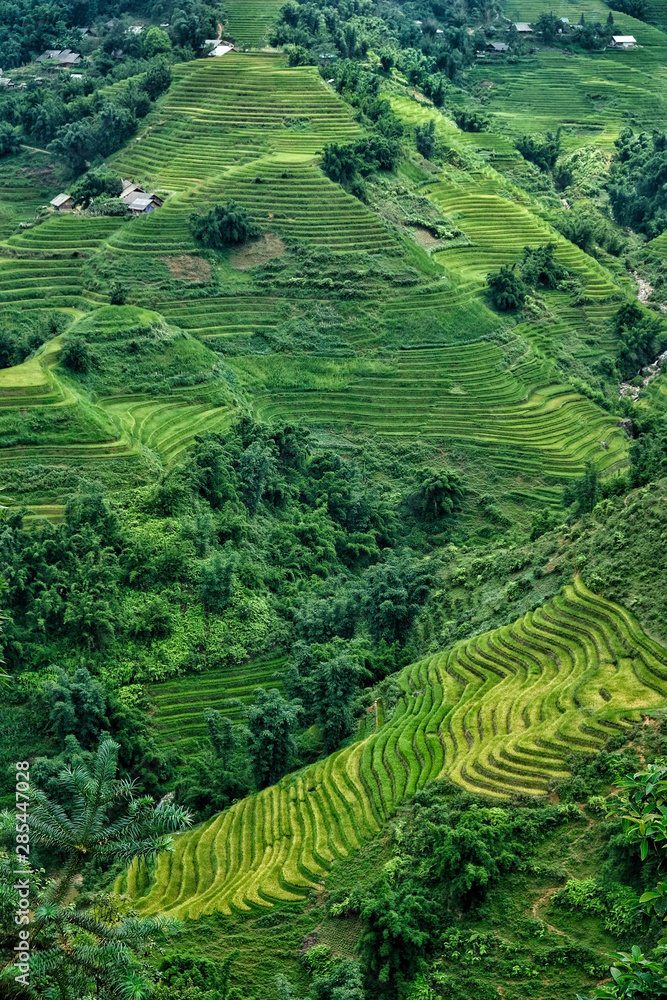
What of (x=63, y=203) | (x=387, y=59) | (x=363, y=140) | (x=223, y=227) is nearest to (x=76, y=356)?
(x=223, y=227)

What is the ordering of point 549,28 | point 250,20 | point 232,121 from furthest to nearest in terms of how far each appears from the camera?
point 549,28 < point 250,20 < point 232,121

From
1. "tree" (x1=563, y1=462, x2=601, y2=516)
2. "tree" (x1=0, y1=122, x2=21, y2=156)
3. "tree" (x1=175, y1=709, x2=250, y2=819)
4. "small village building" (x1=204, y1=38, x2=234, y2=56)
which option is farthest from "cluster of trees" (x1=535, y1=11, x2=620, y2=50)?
"tree" (x1=175, y1=709, x2=250, y2=819)

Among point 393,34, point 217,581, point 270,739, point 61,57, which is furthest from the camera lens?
point 393,34

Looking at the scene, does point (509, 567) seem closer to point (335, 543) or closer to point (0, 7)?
point (335, 543)

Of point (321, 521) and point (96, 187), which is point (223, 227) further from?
point (321, 521)

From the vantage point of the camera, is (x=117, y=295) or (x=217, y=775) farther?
(x=117, y=295)

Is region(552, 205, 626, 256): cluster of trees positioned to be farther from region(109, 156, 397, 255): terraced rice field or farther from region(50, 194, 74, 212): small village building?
region(50, 194, 74, 212): small village building

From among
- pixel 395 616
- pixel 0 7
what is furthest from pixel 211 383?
pixel 0 7

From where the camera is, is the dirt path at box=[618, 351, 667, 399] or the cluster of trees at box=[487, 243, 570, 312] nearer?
the dirt path at box=[618, 351, 667, 399]

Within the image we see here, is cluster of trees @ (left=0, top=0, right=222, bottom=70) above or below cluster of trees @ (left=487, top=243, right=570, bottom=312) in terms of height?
above
